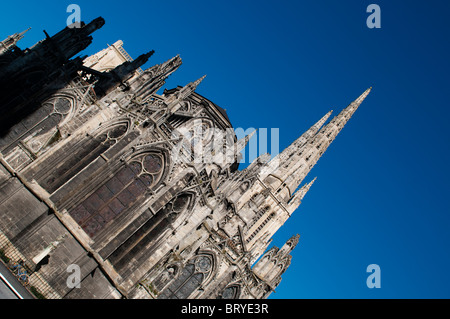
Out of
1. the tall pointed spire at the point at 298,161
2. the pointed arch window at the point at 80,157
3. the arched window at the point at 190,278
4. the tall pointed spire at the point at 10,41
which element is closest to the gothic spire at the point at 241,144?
the arched window at the point at 190,278

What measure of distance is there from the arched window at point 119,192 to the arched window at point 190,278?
564 cm

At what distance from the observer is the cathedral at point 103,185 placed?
1728 centimetres

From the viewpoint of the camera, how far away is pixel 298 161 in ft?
159

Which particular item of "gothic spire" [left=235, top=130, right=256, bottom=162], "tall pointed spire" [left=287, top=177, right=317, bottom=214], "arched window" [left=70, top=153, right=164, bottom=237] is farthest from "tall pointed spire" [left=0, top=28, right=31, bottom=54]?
"tall pointed spire" [left=287, top=177, right=317, bottom=214]

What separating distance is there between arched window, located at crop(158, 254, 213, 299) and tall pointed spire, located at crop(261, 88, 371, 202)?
20.8 meters

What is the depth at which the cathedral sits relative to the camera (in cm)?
1728

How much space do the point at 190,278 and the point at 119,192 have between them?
23.3 feet

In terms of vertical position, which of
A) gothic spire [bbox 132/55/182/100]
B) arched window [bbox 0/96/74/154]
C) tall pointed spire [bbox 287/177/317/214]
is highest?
tall pointed spire [bbox 287/177/317/214]

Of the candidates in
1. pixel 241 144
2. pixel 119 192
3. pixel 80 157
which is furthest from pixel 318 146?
pixel 80 157

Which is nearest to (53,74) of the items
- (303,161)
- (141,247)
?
(141,247)

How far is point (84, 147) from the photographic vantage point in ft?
64.1

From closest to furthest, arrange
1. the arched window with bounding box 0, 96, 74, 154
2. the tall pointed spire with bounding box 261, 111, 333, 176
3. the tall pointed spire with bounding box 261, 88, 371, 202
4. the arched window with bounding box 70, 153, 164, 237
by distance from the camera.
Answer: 1. the arched window with bounding box 0, 96, 74, 154
2. the arched window with bounding box 70, 153, 164, 237
3. the tall pointed spire with bounding box 261, 88, 371, 202
4. the tall pointed spire with bounding box 261, 111, 333, 176

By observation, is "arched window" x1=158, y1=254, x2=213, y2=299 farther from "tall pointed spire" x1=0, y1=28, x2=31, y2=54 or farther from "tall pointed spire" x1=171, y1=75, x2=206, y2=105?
"tall pointed spire" x1=0, y1=28, x2=31, y2=54
